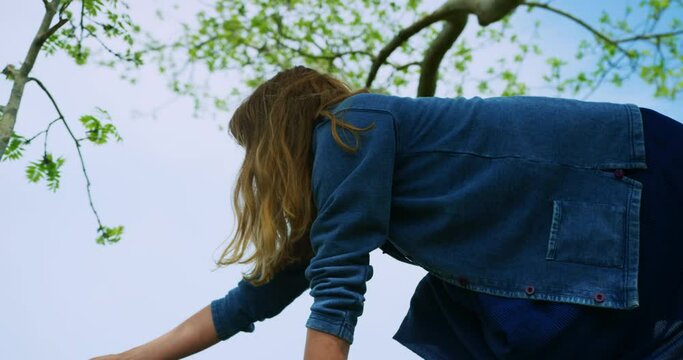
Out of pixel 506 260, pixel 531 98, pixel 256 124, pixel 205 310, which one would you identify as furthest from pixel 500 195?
pixel 205 310

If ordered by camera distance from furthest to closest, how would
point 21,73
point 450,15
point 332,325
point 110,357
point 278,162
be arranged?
point 450,15
point 21,73
point 110,357
point 278,162
point 332,325

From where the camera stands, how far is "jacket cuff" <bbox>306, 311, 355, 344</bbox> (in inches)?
62.1

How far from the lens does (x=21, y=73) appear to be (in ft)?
8.89

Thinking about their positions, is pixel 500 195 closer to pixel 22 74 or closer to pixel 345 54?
pixel 22 74

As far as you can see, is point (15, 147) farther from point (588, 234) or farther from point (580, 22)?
point (580, 22)

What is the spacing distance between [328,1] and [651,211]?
4.94m

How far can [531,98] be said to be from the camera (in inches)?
68.6

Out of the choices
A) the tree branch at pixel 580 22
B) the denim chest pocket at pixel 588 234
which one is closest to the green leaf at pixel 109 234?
the denim chest pocket at pixel 588 234

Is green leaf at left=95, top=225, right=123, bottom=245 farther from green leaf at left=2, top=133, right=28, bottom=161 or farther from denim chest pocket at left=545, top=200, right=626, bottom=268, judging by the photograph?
denim chest pocket at left=545, top=200, right=626, bottom=268

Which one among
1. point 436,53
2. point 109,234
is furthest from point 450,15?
point 109,234

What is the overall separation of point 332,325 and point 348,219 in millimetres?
224

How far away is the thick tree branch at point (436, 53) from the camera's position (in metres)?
5.60

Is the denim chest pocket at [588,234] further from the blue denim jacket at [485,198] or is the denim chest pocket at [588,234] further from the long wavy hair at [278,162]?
the long wavy hair at [278,162]

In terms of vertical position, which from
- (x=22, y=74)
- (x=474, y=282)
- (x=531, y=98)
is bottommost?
(x=474, y=282)
